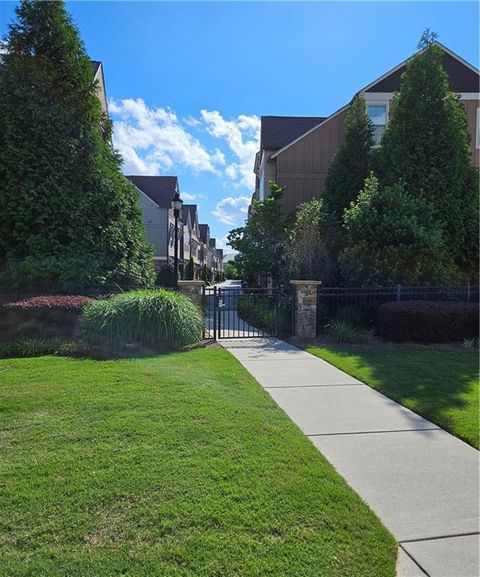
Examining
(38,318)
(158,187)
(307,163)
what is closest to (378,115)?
(307,163)

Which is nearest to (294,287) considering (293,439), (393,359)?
(393,359)

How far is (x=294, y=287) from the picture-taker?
1078 cm

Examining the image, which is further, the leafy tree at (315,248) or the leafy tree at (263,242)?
the leafy tree at (263,242)

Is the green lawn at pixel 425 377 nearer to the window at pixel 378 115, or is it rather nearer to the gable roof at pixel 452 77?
the window at pixel 378 115

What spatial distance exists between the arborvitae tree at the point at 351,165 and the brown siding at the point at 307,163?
3127mm

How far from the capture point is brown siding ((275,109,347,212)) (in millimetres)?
18344

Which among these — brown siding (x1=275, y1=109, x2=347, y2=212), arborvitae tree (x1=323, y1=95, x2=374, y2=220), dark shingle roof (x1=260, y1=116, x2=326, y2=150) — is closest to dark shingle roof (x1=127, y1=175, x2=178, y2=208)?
dark shingle roof (x1=260, y1=116, x2=326, y2=150)

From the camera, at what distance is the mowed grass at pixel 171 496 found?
2.28m

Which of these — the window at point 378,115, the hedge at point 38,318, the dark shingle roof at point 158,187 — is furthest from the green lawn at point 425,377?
the dark shingle roof at point 158,187

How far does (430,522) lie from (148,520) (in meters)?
1.84

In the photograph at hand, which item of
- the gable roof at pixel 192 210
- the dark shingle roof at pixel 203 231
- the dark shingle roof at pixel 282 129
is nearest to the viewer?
the dark shingle roof at pixel 282 129

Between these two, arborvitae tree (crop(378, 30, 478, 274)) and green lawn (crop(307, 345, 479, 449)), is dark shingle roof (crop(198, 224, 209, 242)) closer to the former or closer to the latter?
arborvitae tree (crop(378, 30, 478, 274))

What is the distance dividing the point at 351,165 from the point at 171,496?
14.0 metres

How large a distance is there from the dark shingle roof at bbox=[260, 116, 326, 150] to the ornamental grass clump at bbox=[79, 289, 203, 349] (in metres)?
14.6
